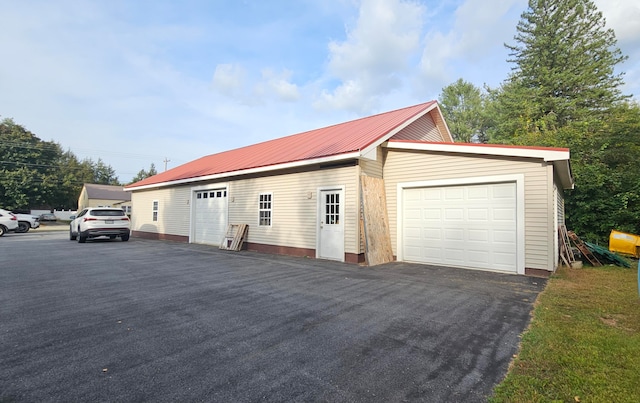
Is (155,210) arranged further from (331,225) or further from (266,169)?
(331,225)

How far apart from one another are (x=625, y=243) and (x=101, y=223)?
1968cm

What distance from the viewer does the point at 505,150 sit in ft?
23.4

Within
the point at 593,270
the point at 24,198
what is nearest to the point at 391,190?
the point at 593,270

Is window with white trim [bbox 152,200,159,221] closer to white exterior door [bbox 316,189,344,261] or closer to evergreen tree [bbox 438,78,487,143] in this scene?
white exterior door [bbox 316,189,344,261]

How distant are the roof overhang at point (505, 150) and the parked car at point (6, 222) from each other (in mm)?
24055

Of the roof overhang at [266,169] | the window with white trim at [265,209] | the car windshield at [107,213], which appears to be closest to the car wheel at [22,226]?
the roof overhang at [266,169]

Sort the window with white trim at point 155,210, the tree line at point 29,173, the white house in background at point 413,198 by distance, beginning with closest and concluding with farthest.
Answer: the white house in background at point 413,198 < the window with white trim at point 155,210 < the tree line at point 29,173

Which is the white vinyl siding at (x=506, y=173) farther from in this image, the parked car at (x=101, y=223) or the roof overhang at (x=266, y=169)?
the parked car at (x=101, y=223)

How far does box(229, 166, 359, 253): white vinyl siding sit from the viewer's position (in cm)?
876

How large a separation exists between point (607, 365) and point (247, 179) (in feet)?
36.2

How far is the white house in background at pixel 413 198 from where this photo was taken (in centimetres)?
704

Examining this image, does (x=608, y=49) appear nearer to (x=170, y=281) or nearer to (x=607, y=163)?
(x=607, y=163)

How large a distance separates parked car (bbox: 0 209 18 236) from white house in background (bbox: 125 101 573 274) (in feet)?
55.2

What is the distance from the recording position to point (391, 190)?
926 centimetres
